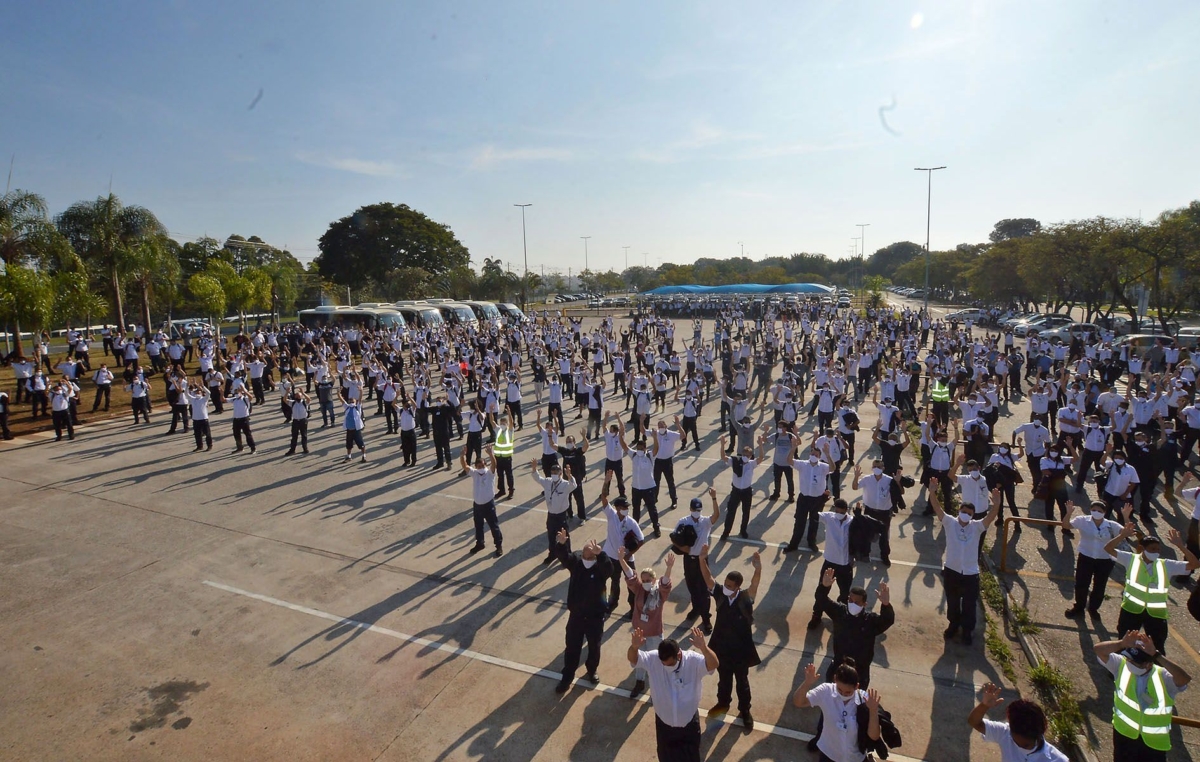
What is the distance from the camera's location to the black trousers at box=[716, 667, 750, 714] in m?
5.28

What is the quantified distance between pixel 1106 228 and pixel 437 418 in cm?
3254

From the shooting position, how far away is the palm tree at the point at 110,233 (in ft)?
80.8

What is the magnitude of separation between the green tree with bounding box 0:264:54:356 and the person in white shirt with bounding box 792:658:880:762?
2506 cm

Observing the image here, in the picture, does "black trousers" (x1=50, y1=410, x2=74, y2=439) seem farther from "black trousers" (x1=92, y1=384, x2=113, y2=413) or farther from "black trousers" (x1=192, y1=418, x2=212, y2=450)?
"black trousers" (x1=192, y1=418, x2=212, y2=450)

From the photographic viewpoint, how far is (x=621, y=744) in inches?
207

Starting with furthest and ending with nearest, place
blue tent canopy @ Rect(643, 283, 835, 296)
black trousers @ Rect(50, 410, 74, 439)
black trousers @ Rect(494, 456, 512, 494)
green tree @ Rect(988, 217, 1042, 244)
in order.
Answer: green tree @ Rect(988, 217, 1042, 244), blue tent canopy @ Rect(643, 283, 835, 296), black trousers @ Rect(50, 410, 74, 439), black trousers @ Rect(494, 456, 512, 494)

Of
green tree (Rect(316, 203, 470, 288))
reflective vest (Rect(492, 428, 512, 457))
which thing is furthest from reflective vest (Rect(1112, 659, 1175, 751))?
green tree (Rect(316, 203, 470, 288))

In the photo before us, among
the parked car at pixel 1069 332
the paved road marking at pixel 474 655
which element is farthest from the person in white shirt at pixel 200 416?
the parked car at pixel 1069 332

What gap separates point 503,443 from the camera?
10609 millimetres

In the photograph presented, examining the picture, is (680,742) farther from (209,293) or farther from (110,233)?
(209,293)

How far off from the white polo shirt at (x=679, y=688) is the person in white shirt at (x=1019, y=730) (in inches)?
64.6

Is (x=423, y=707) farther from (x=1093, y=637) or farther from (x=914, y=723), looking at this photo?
(x=1093, y=637)

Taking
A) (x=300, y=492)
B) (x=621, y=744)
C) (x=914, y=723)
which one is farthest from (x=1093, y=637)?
(x=300, y=492)

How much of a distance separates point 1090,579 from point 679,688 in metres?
5.87
